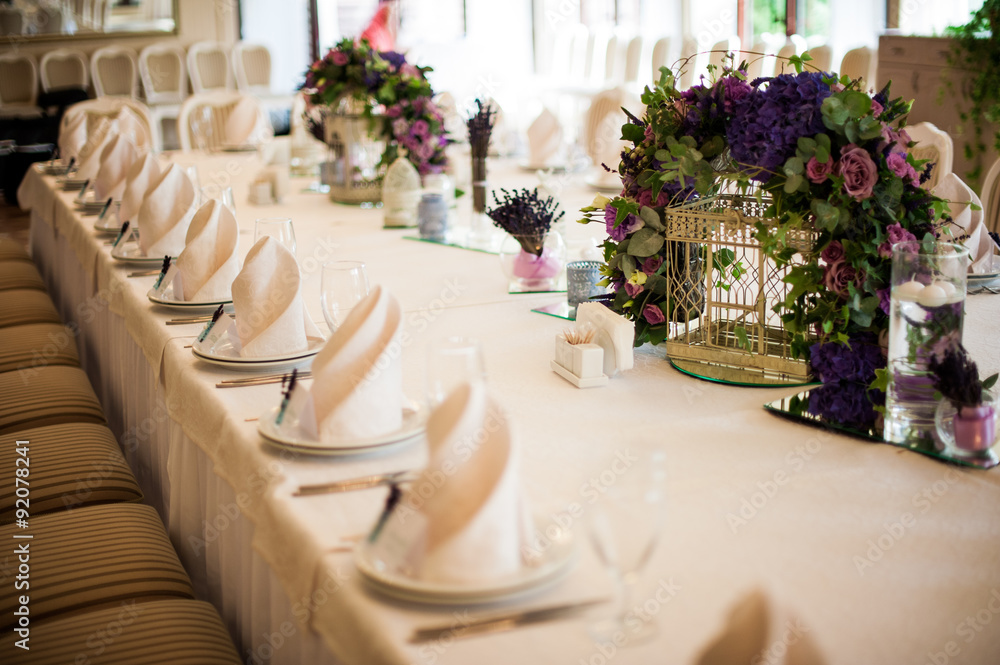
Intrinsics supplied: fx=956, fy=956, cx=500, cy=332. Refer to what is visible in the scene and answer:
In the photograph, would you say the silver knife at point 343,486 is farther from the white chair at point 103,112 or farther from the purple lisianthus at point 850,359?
the white chair at point 103,112

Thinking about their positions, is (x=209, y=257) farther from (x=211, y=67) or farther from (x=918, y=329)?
(x=211, y=67)

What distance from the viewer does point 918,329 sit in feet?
3.91

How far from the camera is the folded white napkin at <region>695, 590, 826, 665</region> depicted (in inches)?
30.0

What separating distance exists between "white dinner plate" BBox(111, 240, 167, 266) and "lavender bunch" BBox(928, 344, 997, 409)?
180cm

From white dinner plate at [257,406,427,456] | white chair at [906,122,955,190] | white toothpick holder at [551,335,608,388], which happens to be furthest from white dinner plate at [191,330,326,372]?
white chair at [906,122,955,190]

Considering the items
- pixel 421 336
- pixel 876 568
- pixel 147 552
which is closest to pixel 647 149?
pixel 421 336

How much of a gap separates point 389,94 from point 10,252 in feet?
5.62

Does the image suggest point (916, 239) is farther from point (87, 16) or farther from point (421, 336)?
point (87, 16)

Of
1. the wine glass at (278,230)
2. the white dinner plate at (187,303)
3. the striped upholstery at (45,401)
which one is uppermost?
the wine glass at (278,230)

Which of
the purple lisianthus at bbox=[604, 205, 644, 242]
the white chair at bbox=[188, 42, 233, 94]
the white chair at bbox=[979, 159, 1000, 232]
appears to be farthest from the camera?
the white chair at bbox=[188, 42, 233, 94]

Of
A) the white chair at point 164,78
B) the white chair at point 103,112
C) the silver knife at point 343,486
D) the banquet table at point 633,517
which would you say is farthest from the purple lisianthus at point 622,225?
the white chair at point 164,78

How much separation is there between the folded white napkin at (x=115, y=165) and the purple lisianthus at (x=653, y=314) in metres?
2.18

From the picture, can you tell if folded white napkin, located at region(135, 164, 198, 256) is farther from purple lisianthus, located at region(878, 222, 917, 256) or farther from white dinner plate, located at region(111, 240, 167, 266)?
purple lisianthus, located at region(878, 222, 917, 256)

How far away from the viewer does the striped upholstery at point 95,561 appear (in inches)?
59.2
